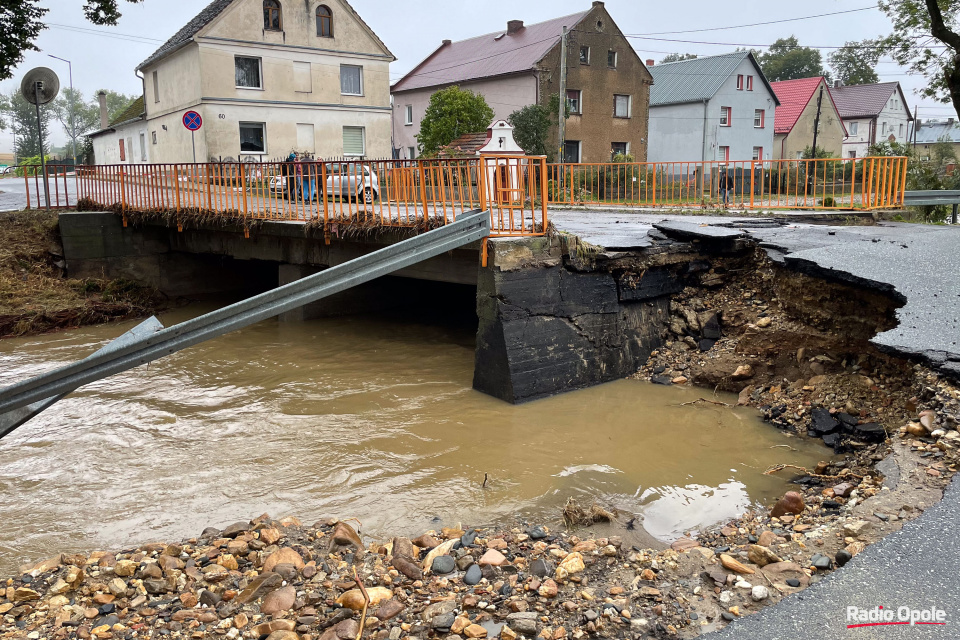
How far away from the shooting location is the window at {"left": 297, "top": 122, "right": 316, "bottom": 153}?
32.1 metres

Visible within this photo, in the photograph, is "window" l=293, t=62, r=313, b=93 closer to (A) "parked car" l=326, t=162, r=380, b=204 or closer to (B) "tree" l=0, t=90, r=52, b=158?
(A) "parked car" l=326, t=162, r=380, b=204

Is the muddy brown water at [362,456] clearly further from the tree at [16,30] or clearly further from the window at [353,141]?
the window at [353,141]

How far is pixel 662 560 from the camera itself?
12.9ft

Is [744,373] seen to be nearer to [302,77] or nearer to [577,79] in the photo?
[302,77]

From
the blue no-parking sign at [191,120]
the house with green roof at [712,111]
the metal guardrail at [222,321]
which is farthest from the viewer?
the house with green roof at [712,111]

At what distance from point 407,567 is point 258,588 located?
844mm

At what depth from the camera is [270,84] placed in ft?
101

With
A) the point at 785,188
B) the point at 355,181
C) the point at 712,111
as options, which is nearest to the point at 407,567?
the point at 355,181

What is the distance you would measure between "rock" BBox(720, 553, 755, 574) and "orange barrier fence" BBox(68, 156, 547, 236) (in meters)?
5.19

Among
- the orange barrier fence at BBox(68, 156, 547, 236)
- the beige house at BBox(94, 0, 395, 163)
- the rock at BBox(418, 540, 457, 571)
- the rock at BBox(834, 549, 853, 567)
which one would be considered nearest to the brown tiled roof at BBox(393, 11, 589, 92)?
the beige house at BBox(94, 0, 395, 163)

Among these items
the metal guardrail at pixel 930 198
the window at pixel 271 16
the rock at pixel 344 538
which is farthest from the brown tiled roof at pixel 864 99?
the rock at pixel 344 538

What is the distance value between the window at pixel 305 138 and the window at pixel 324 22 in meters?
4.23

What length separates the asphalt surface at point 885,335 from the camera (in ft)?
10.1

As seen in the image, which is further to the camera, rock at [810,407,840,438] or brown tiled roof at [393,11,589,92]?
brown tiled roof at [393,11,589,92]
